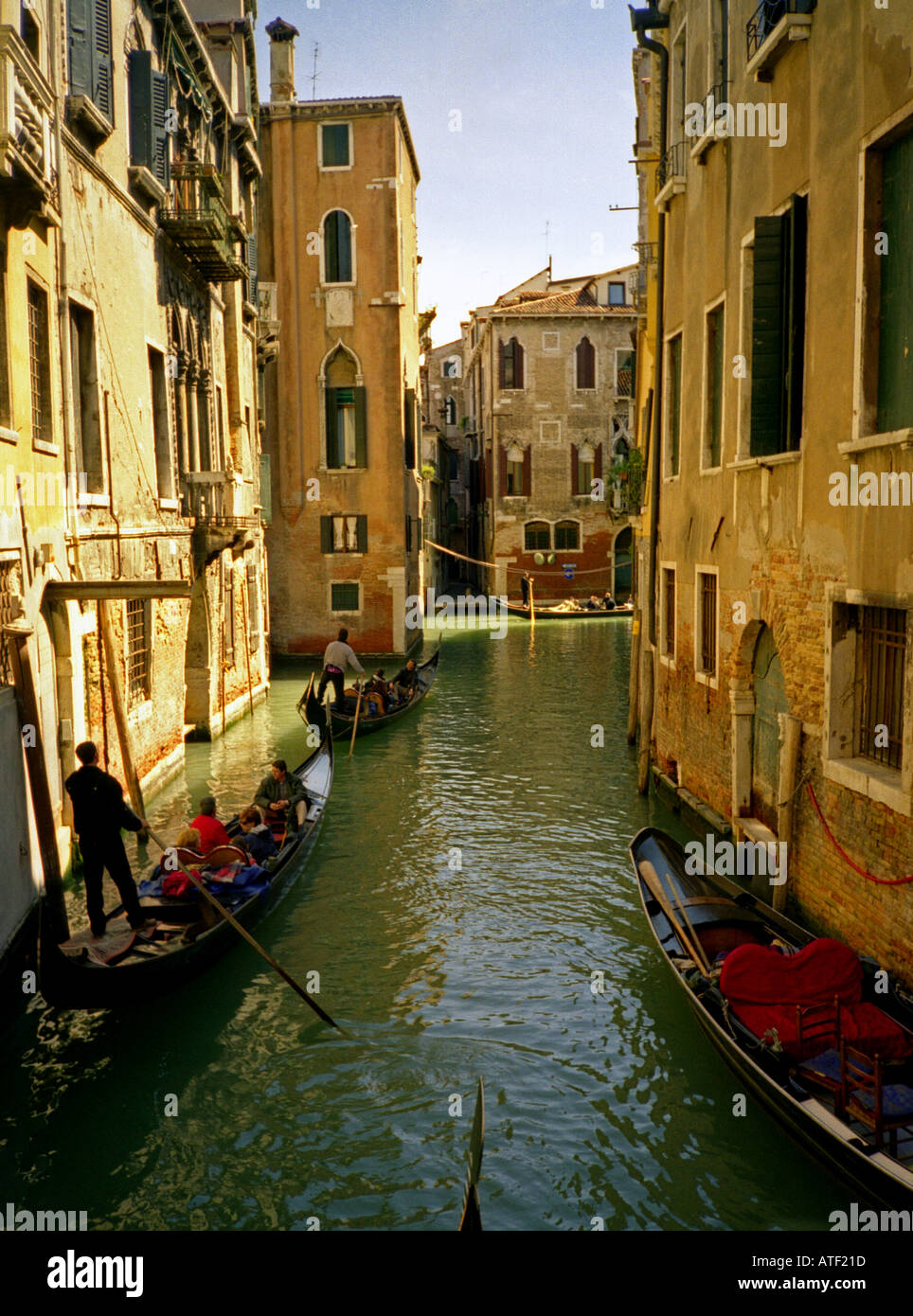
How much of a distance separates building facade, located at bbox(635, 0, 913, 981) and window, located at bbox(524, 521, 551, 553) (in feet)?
86.3

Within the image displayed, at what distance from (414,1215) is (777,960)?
221 centimetres

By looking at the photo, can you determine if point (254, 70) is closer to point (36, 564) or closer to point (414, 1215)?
point (36, 564)

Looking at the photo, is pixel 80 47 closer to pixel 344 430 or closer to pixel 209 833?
pixel 209 833

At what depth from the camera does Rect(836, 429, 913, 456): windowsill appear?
5729 mm

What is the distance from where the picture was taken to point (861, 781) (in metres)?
6.54

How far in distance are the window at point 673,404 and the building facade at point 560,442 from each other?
2540 centimetres

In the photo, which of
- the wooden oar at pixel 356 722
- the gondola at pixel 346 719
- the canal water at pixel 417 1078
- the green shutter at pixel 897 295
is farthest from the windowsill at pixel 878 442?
the gondola at pixel 346 719

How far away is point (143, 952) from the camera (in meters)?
6.77

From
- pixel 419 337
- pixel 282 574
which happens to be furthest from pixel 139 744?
pixel 419 337

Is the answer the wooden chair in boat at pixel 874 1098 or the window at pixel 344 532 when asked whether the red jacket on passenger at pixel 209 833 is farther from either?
the window at pixel 344 532

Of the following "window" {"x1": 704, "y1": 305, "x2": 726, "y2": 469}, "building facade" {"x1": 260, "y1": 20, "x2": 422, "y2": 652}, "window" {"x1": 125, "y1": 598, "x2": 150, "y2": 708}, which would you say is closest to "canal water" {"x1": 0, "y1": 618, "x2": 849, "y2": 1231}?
"window" {"x1": 125, "y1": 598, "x2": 150, "y2": 708}

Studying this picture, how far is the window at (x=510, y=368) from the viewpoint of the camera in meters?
37.5

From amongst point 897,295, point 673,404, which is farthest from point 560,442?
point 897,295

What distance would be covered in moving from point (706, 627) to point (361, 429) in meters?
14.6
